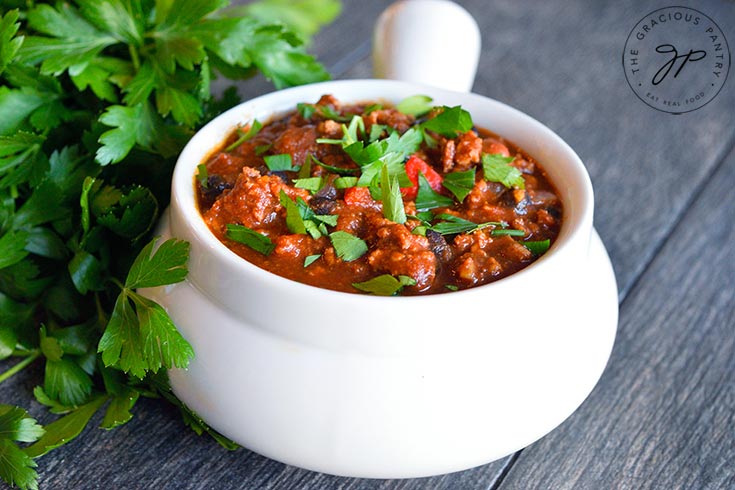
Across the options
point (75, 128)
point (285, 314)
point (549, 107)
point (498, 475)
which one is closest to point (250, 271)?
point (285, 314)

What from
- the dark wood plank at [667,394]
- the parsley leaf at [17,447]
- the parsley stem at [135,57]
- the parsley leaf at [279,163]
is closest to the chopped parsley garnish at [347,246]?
the parsley leaf at [279,163]

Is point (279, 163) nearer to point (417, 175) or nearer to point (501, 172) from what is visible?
point (417, 175)

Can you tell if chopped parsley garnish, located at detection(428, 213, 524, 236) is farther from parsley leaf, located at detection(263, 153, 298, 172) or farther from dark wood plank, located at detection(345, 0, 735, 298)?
dark wood plank, located at detection(345, 0, 735, 298)

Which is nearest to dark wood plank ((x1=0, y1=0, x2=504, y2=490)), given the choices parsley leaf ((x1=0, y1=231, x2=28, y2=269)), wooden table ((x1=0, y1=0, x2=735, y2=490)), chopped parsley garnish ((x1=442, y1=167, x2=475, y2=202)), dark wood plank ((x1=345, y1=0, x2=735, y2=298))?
wooden table ((x1=0, y1=0, x2=735, y2=490))

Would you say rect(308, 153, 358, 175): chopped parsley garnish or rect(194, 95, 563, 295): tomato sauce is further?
rect(308, 153, 358, 175): chopped parsley garnish

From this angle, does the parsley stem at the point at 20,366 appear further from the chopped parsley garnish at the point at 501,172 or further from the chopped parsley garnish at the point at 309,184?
the chopped parsley garnish at the point at 501,172

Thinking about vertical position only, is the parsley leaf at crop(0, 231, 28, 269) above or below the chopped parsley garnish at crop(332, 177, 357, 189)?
below

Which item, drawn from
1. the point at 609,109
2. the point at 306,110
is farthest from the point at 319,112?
the point at 609,109
